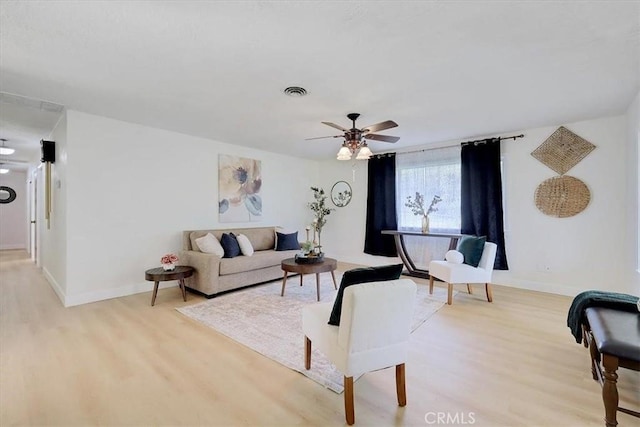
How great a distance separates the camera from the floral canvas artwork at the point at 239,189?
5.26m

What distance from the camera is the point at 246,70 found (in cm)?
252

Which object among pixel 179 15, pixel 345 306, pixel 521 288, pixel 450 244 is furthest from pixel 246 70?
pixel 521 288

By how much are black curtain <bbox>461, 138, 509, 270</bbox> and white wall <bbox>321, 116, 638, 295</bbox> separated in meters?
0.17

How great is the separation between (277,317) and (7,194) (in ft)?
32.5

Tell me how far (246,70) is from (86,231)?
3.04m

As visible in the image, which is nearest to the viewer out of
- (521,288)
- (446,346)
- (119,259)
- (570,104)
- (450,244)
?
(446,346)

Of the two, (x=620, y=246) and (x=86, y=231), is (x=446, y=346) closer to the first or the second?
(x=620, y=246)

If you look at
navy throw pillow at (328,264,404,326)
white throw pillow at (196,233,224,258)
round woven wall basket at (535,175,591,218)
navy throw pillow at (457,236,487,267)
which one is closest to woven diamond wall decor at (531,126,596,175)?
round woven wall basket at (535,175,591,218)

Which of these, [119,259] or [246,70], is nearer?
[246,70]

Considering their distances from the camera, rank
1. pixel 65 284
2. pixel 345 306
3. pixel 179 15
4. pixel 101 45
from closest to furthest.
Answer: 1. pixel 345 306
2. pixel 179 15
3. pixel 101 45
4. pixel 65 284

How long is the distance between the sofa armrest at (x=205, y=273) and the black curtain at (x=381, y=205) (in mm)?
3279

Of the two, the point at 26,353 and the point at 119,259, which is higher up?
the point at 119,259

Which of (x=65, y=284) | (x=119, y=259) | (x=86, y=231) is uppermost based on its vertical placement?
(x=86, y=231)

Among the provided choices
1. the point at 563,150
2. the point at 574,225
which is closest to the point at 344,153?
the point at 563,150
